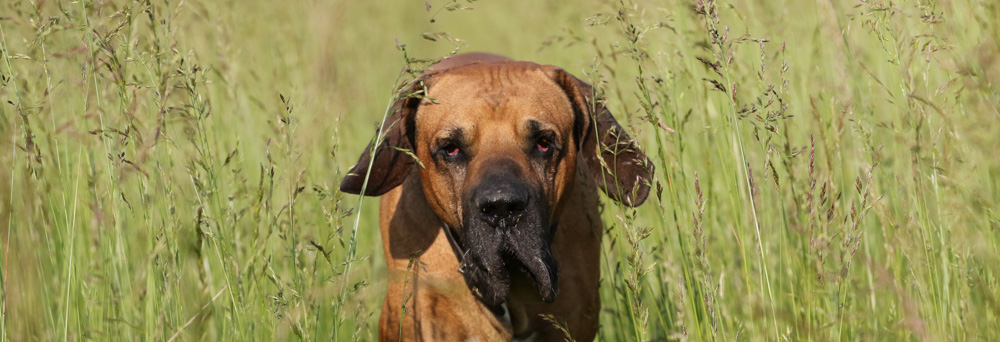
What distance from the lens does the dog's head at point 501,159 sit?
9.34 ft

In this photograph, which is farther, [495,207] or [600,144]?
[600,144]

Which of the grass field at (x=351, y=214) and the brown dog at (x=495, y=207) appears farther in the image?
the brown dog at (x=495, y=207)

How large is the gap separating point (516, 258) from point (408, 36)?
26.6 feet

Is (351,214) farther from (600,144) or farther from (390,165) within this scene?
(600,144)

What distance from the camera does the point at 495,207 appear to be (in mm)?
2803

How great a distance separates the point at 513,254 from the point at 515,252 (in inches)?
0.7

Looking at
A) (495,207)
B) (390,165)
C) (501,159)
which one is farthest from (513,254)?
(390,165)

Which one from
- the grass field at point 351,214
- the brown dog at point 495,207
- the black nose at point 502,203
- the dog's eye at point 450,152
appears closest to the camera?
the grass field at point 351,214

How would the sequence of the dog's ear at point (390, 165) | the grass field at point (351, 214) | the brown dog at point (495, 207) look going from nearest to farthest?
the grass field at point (351, 214) → the brown dog at point (495, 207) → the dog's ear at point (390, 165)

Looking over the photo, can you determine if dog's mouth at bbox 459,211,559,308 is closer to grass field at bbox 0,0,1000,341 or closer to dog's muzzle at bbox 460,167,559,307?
dog's muzzle at bbox 460,167,559,307

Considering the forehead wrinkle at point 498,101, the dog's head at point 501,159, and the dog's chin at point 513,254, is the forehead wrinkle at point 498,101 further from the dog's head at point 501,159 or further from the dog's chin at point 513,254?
the dog's chin at point 513,254

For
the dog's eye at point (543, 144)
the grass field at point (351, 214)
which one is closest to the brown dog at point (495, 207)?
the dog's eye at point (543, 144)

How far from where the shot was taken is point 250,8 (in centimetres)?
812

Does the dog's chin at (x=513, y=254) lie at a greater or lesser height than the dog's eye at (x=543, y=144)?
lesser
